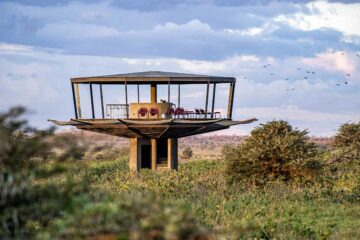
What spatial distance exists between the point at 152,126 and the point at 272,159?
35.2 ft

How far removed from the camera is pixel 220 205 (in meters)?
21.0

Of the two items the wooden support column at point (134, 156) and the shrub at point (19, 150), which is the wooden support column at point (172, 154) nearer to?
the wooden support column at point (134, 156)

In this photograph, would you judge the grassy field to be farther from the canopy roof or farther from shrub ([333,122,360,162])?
shrub ([333,122,360,162])

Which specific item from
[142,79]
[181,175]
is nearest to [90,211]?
[181,175]

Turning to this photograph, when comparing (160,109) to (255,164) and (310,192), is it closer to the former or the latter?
(255,164)

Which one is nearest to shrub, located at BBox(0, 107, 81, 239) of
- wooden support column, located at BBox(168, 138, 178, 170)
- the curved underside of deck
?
the curved underside of deck

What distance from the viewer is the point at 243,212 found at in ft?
65.1

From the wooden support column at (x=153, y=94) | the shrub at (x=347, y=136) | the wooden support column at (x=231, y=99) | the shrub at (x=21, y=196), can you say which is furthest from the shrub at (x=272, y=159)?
the shrub at (x=21, y=196)

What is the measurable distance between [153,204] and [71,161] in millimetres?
3009

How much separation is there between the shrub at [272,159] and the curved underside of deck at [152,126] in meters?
8.56

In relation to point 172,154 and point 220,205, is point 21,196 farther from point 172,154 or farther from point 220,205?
point 172,154

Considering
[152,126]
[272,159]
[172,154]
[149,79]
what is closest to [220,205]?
[272,159]

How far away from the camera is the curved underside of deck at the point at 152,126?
123 ft

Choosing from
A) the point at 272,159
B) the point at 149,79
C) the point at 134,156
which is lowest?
the point at 134,156
